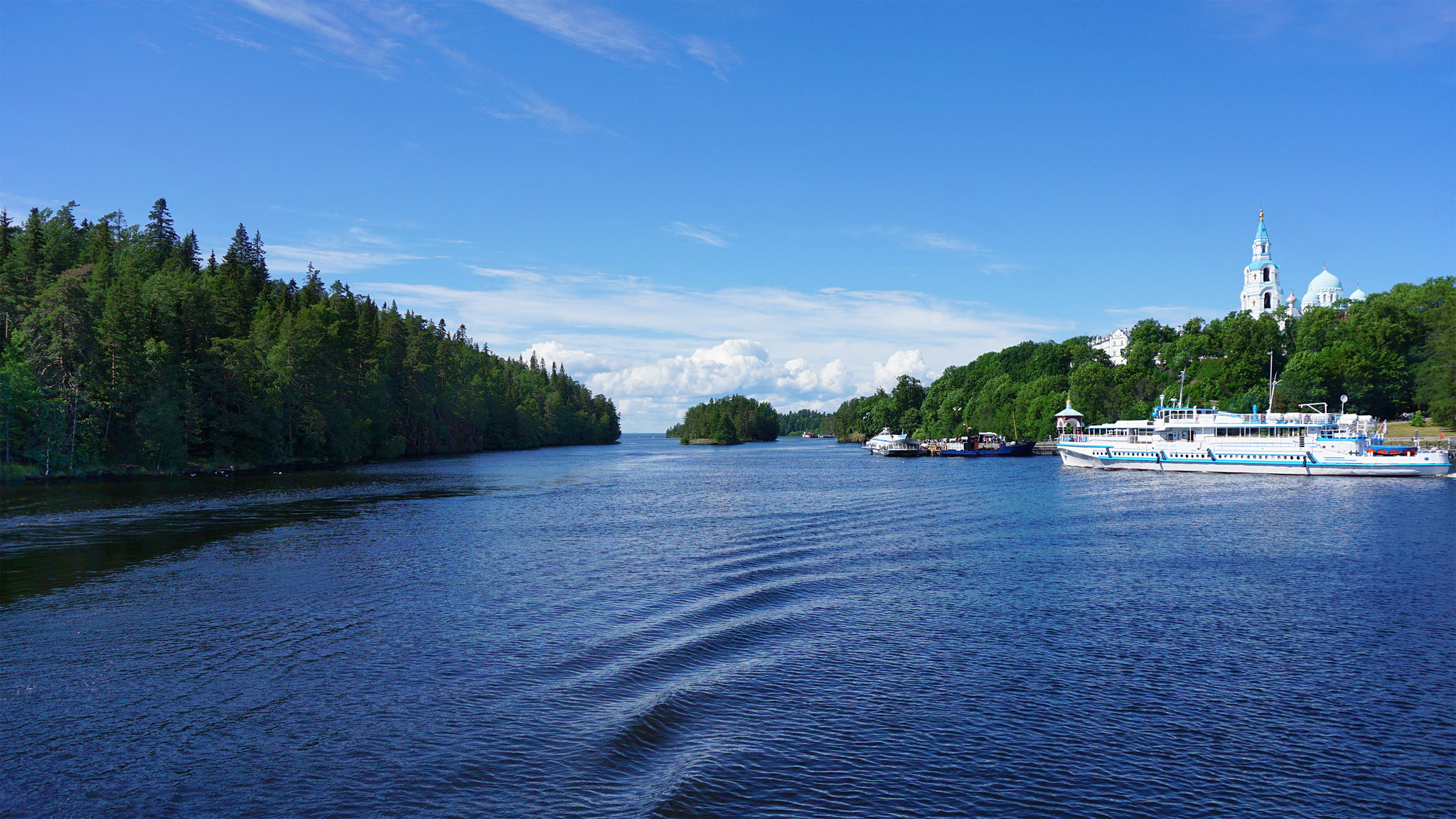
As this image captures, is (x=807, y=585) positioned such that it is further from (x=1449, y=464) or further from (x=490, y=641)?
(x=1449, y=464)

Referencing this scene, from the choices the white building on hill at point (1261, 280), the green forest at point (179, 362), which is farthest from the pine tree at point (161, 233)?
the white building on hill at point (1261, 280)

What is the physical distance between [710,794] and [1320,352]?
16024 cm

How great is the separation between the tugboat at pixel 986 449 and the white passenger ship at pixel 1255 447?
1532 inches

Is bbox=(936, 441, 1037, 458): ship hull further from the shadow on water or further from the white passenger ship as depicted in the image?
the shadow on water

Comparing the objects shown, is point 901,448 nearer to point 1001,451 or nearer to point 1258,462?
point 1001,451

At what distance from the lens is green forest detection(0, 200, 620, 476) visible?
7450 cm

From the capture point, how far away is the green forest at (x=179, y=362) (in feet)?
244

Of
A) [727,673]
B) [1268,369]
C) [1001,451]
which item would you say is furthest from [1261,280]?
[727,673]

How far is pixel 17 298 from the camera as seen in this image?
3255 inches

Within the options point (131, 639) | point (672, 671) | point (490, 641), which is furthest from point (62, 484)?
point (672, 671)

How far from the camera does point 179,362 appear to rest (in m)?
87.1

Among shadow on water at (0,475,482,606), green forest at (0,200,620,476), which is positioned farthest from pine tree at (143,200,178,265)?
shadow on water at (0,475,482,606)

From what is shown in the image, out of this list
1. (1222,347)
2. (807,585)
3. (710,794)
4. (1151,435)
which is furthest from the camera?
(1222,347)

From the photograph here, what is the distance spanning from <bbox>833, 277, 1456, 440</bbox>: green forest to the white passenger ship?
27.9m
